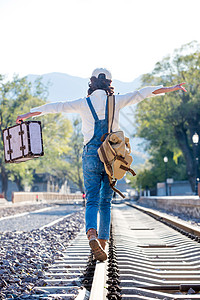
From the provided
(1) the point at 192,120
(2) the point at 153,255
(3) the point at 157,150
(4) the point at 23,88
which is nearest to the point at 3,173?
(4) the point at 23,88

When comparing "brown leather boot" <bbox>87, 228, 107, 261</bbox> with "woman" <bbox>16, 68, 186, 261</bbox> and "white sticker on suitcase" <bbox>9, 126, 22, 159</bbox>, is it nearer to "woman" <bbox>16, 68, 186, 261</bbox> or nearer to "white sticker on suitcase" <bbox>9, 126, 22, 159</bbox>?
"woman" <bbox>16, 68, 186, 261</bbox>

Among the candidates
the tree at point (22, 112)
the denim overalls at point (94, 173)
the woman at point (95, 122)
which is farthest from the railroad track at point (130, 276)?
the tree at point (22, 112)

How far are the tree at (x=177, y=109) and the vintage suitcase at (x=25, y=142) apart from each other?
1580 inches

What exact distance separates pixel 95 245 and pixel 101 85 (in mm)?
1481

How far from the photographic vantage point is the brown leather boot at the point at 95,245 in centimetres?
417

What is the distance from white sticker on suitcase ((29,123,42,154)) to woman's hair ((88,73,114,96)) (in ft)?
2.21

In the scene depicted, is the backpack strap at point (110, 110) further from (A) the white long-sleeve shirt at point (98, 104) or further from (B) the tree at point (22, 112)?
(B) the tree at point (22, 112)

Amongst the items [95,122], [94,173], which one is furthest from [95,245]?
[95,122]

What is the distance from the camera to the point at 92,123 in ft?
14.2

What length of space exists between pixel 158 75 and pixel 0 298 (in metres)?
47.7

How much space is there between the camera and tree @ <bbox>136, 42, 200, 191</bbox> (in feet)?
149

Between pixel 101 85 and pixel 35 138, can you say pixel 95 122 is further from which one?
pixel 35 138

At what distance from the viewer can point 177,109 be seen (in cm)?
4584

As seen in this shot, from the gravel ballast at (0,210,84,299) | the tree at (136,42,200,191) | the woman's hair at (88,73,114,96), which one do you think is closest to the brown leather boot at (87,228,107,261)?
the gravel ballast at (0,210,84,299)
